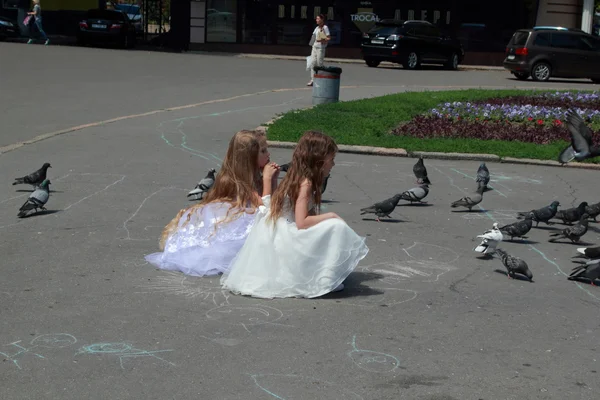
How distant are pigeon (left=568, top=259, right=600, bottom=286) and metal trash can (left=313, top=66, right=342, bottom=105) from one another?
11.5 meters

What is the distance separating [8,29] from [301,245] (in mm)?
33786

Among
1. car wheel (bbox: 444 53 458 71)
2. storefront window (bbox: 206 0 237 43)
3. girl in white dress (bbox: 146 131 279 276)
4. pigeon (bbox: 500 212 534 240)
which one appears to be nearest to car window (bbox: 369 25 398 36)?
car wheel (bbox: 444 53 458 71)

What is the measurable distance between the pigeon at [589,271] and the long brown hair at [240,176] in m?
2.54

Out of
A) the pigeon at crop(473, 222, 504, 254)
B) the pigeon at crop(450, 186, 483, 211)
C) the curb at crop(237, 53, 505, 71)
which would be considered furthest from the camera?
the curb at crop(237, 53, 505, 71)

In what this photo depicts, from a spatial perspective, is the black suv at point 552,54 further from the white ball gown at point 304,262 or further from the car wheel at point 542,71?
the white ball gown at point 304,262

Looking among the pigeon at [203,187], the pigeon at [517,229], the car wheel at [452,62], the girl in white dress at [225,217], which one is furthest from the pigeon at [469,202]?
the car wheel at [452,62]

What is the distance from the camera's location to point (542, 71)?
29578 millimetres

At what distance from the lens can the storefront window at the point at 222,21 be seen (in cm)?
3794

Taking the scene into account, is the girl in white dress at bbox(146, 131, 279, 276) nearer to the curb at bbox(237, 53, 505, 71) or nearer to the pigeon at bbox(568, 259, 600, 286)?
the pigeon at bbox(568, 259, 600, 286)

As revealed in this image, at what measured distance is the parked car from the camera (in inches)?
1441

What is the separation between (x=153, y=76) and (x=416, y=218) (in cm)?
1602

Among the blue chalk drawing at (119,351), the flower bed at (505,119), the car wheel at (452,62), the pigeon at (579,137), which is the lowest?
the blue chalk drawing at (119,351)

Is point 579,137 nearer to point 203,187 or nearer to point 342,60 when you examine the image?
point 203,187

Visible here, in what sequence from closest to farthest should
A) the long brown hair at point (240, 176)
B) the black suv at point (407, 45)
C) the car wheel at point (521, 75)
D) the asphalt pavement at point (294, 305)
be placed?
1. the asphalt pavement at point (294, 305)
2. the long brown hair at point (240, 176)
3. the car wheel at point (521, 75)
4. the black suv at point (407, 45)
